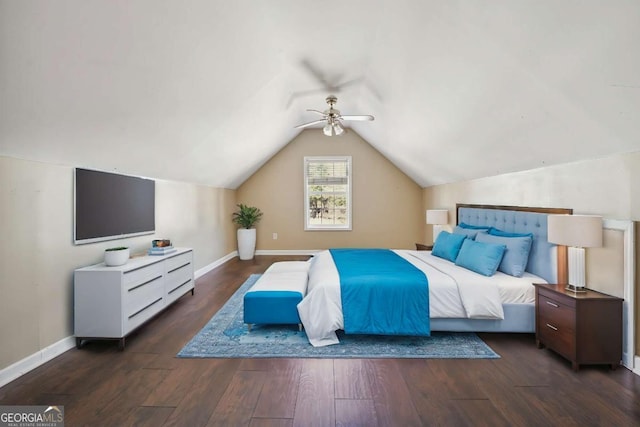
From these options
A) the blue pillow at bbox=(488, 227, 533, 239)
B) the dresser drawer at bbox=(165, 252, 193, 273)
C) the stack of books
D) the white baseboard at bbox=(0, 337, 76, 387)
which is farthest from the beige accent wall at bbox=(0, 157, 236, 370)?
the blue pillow at bbox=(488, 227, 533, 239)

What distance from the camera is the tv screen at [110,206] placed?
2.48 meters

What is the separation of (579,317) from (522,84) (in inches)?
69.9

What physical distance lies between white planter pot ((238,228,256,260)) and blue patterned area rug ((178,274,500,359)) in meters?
3.37

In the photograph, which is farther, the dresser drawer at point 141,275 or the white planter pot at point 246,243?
the white planter pot at point 246,243

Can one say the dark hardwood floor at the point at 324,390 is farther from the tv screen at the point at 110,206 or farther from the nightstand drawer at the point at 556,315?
the tv screen at the point at 110,206

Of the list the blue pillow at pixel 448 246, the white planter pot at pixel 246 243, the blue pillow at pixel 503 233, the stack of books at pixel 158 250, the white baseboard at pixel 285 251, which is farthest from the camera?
A: the white baseboard at pixel 285 251

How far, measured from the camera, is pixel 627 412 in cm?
166

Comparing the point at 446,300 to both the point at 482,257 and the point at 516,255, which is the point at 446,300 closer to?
the point at 482,257

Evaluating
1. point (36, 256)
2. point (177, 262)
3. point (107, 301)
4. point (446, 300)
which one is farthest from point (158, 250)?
point (446, 300)

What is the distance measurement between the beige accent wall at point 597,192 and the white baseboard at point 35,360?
173 inches

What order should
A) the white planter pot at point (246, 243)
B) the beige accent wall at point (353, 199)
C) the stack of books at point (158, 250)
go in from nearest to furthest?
1. the stack of books at point (158, 250)
2. the white planter pot at point (246, 243)
3. the beige accent wall at point (353, 199)

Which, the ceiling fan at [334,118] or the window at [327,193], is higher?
the ceiling fan at [334,118]

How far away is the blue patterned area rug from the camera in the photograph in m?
2.29

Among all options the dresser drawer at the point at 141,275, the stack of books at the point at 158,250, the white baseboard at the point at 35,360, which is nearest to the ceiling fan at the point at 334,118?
the stack of books at the point at 158,250
